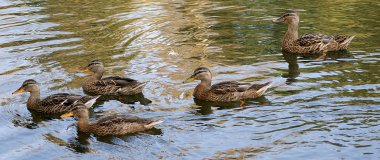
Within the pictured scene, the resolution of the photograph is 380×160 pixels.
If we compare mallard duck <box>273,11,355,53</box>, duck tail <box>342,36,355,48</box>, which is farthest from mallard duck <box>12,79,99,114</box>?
duck tail <box>342,36,355,48</box>

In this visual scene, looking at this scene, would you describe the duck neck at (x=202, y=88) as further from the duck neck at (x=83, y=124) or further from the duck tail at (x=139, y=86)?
the duck neck at (x=83, y=124)

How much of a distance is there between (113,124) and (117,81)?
2.41 metres

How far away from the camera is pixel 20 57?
1711cm

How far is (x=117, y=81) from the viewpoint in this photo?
549 inches

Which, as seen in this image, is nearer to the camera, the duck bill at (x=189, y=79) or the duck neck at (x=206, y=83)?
the duck neck at (x=206, y=83)

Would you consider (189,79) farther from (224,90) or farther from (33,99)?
(33,99)

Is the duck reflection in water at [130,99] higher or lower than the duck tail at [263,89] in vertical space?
lower

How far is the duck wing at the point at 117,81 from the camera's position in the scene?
13.8 m

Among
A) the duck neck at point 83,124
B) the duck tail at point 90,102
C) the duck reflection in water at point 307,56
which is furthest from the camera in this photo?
the duck reflection in water at point 307,56

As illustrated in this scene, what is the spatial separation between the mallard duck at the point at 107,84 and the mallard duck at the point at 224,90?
110 centimetres

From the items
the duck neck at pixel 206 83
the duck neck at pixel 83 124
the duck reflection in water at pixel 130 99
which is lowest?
the duck reflection in water at pixel 130 99

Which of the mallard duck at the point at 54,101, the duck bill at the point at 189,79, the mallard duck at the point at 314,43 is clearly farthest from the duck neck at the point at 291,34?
the mallard duck at the point at 54,101

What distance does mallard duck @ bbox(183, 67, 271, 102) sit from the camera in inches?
520

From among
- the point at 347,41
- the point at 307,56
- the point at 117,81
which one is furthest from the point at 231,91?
the point at 347,41
